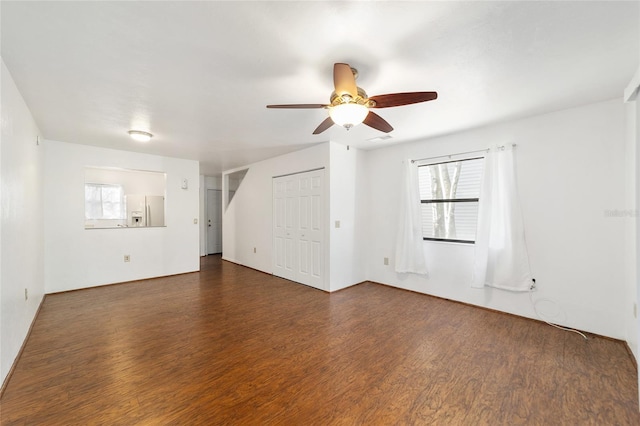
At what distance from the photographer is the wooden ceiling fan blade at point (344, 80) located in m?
1.63

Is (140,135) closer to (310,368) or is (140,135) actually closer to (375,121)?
(375,121)

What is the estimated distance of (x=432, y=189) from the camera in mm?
3963

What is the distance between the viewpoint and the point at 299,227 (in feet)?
15.1

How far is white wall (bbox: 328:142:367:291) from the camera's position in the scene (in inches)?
162

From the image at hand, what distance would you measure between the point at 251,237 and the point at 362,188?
274cm

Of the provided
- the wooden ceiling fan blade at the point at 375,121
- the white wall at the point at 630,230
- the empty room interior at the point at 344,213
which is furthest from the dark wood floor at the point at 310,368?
the wooden ceiling fan blade at the point at 375,121

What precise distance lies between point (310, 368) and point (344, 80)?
217cm

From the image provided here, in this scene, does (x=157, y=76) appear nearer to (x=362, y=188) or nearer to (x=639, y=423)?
(x=362, y=188)

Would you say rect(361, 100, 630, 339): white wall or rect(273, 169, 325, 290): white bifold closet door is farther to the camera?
rect(273, 169, 325, 290): white bifold closet door

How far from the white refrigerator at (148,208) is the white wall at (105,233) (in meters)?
0.78

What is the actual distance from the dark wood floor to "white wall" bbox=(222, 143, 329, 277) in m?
1.72

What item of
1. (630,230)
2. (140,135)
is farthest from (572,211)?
(140,135)

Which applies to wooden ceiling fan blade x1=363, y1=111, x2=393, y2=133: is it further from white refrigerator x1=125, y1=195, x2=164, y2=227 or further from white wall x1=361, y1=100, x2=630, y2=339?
white refrigerator x1=125, y1=195, x2=164, y2=227

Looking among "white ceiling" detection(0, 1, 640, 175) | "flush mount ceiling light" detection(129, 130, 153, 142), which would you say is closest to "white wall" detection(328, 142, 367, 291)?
"white ceiling" detection(0, 1, 640, 175)
